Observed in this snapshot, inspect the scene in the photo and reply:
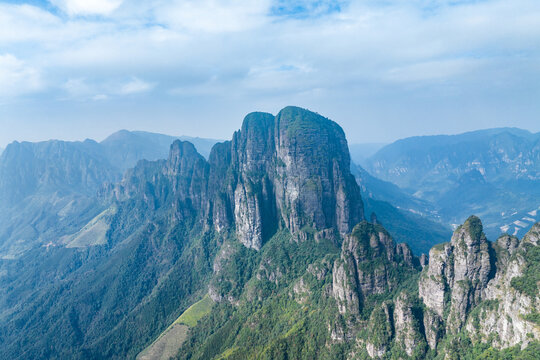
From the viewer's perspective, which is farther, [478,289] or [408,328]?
[408,328]

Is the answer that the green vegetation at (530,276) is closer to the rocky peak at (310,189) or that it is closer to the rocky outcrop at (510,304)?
the rocky outcrop at (510,304)

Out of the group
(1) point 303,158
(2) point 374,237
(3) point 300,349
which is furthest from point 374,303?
(1) point 303,158

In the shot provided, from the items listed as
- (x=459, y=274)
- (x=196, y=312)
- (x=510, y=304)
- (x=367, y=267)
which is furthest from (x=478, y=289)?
(x=196, y=312)

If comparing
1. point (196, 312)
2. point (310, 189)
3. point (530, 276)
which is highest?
point (310, 189)

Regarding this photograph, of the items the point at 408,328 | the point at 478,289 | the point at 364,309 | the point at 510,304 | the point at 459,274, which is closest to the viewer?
the point at 510,304

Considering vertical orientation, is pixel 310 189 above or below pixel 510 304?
above

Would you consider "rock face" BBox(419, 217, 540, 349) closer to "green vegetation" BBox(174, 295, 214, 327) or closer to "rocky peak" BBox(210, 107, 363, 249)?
"rocky peak" BBox(210, 107, 363, 249)

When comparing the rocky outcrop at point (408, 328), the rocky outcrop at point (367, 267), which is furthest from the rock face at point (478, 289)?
the rocky outcrop at point (367, 267)

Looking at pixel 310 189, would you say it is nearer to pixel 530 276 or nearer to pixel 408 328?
pixel 408 328

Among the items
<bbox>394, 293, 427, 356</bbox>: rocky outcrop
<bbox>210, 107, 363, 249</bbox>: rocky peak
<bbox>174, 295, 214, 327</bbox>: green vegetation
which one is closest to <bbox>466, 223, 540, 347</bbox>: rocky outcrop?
<bbox>394, 293, 427, 356</bbox>: rocky outcrop

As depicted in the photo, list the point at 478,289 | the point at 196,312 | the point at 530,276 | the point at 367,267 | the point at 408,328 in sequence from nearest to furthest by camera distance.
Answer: the point at 530,276
the point at 478,289
the point at 408,328
the point at 367,267
the point at 196,312
